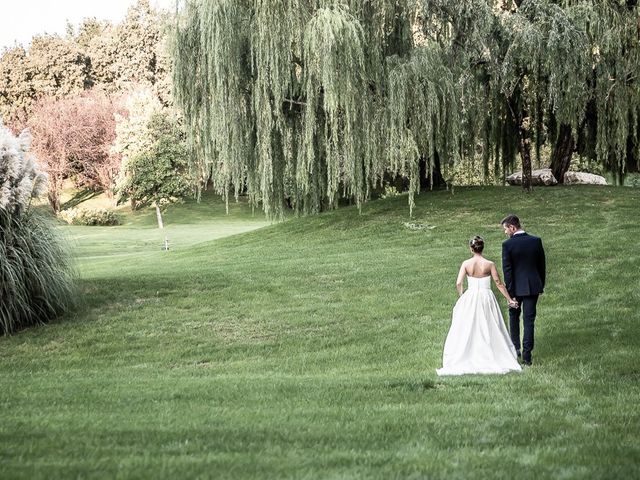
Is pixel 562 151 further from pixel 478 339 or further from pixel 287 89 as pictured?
pixel 478 339

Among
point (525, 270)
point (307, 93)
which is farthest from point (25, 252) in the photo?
point (307, 93)

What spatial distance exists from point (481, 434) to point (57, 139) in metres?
57.3

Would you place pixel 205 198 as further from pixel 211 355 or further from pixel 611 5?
pixel 211 355

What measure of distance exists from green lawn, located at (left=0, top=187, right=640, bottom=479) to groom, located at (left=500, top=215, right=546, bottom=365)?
53cm

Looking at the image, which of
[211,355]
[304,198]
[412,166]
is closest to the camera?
[211,355]

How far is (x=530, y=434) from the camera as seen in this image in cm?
612

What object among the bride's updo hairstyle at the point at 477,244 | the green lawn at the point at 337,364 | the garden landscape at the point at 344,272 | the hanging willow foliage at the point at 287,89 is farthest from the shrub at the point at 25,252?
the hanging willow foliage at the point at 287,89

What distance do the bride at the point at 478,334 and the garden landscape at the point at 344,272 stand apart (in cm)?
52

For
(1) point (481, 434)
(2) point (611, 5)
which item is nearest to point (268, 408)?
(1) point (481, 434)

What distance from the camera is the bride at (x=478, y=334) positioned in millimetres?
9797

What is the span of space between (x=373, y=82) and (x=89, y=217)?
33271 millimetres

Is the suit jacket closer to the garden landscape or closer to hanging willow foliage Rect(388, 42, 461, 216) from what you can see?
the garden landscape

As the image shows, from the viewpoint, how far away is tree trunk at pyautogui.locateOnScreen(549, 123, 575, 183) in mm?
27109

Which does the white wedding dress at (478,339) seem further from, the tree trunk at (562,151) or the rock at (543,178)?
the rock at (543,178)
